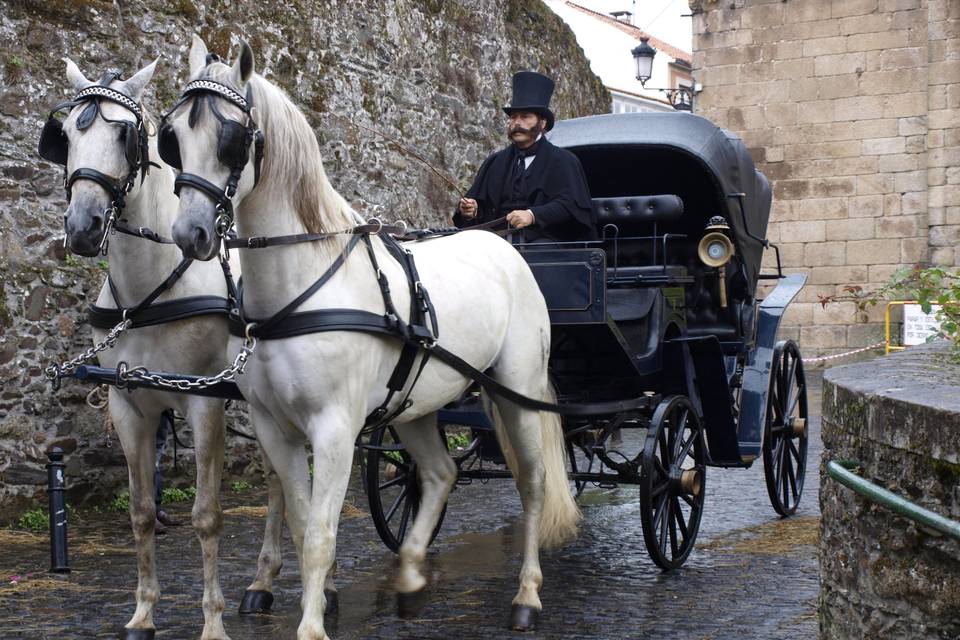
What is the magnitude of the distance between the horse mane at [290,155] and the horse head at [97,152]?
804 mm

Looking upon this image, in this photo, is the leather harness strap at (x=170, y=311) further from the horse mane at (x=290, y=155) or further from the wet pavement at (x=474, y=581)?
the wet pavement at (x=474, y=581)

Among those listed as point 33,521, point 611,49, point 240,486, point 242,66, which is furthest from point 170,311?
point 611,49

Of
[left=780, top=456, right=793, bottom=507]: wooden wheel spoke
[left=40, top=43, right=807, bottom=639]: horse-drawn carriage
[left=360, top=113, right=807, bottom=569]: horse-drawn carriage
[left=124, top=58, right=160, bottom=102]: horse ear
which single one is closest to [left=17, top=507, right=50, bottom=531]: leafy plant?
[left=360, top=113, right=807, bottom=569]: horse-drawn carriage

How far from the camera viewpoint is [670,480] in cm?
608

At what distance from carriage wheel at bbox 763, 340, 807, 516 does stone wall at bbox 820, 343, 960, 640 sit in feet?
10.9

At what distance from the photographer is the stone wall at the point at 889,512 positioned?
123 inches

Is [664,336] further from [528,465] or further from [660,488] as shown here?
[528,465]

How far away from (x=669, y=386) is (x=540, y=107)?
1.67m

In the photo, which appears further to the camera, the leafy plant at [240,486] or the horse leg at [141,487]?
the leafy plant at [240,486]

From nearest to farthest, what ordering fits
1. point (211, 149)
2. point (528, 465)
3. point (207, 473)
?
point (211, 149) < point (207, 473) < point (528, 465)

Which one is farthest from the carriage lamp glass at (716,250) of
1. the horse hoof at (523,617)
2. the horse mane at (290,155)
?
the horse mane at (290,155)

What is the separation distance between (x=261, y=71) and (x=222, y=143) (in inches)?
216

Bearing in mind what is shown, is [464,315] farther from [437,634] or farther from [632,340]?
[632,340]

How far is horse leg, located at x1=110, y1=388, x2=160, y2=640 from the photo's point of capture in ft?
16.0
